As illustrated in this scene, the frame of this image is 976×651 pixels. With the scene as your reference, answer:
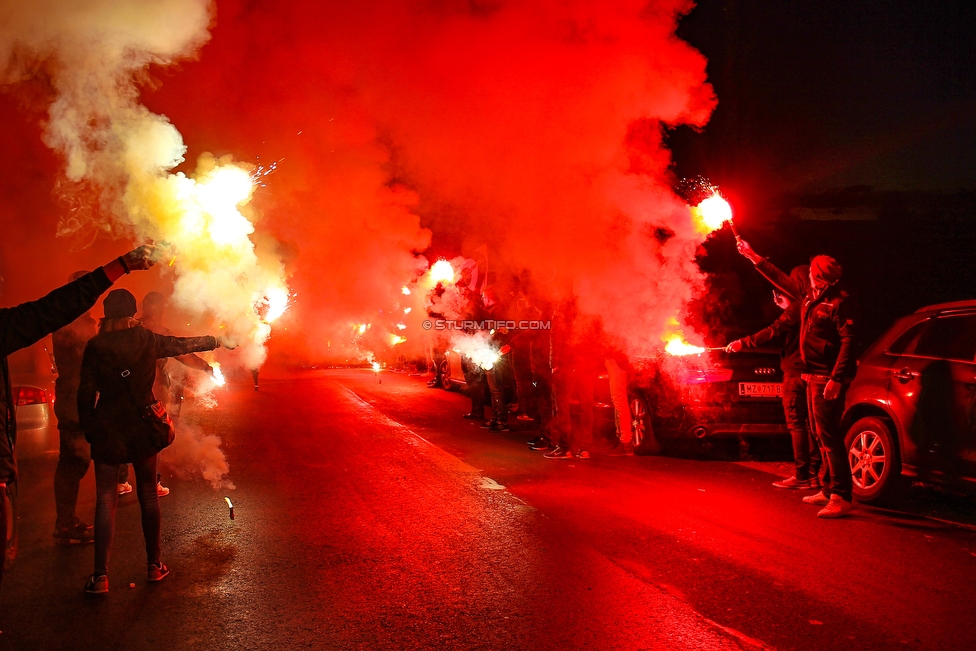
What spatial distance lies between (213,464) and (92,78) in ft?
12.9

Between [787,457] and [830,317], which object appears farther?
[787,457]

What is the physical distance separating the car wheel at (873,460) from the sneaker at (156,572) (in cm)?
533

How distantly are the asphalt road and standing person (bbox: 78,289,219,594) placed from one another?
0.33 metres

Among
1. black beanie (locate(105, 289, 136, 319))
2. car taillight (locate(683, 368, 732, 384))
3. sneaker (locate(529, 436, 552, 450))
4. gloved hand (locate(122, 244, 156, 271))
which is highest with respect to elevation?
gloved hand (locate(122, 244, 156, 271))

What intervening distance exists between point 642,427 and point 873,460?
256cm

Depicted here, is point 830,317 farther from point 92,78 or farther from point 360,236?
point 360,236

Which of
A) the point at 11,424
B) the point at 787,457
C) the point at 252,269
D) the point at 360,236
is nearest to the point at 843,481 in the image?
the point at 787,457

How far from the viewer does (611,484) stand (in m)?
6.70

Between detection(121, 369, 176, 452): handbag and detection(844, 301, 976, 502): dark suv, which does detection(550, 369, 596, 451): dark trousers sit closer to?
detection(844, 301, 976, 502): dark suv

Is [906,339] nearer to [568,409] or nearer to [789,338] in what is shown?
[789,338]

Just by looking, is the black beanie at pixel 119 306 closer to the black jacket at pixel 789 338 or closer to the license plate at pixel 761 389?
the black jacket at pixel 789 338

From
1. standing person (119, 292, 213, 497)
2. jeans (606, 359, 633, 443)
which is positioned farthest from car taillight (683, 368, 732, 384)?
standing person (119, 292, 213, 497)

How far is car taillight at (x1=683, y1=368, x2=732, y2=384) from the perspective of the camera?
7656 mm

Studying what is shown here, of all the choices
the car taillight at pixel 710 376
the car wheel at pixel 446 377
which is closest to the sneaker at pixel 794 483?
the car taillight at pixel 710 376
